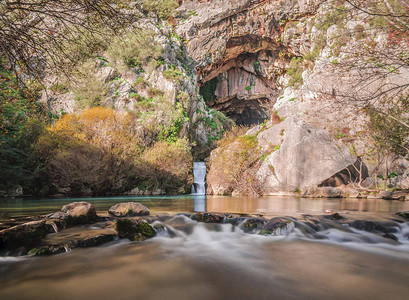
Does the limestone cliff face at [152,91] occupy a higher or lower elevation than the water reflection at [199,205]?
higher

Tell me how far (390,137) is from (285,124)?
5.89 metres

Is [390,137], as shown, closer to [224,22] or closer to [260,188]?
[260,188]

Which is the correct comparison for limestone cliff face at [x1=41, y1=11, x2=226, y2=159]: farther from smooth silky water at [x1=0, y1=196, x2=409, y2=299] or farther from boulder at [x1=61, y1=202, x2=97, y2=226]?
smooth silky water at [x1=0, y1=196, x2=409, y2=299]

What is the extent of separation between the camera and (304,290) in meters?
2.21

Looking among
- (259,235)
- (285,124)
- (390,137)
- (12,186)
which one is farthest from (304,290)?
(12,186)

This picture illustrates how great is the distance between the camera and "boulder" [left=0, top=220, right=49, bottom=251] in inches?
130

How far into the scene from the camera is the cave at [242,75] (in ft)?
95.4

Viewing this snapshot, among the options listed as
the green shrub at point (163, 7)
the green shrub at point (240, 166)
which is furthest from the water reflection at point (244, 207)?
the green shrub at point (163, 7)

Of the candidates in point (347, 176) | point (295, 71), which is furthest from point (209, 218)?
point (295, 71)

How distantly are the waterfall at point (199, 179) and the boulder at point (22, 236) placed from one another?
51.2 feet

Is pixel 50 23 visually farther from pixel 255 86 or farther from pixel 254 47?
pixel 255 86

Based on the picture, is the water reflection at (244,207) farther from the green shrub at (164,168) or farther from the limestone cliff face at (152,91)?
the limestone cliff face at (152,91)

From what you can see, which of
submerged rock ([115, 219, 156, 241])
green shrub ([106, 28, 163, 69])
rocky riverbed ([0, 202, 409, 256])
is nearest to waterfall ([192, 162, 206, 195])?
green shrub ([106, 28, 163, 69])

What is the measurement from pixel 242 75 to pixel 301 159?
21.1 m
